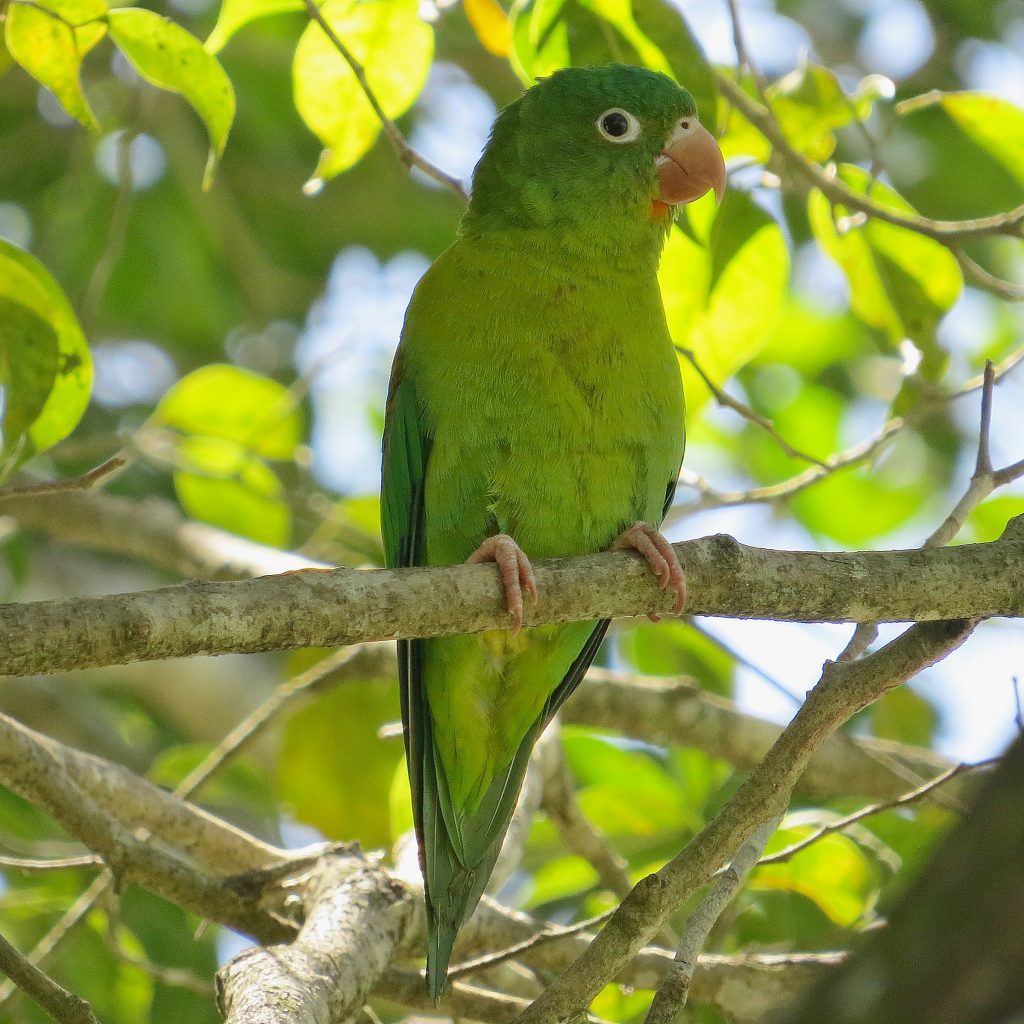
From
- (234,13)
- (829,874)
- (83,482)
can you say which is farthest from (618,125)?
(829,874)

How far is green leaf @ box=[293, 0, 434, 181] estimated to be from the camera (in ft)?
9.77

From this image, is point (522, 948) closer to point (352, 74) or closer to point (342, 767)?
point (342, 767)

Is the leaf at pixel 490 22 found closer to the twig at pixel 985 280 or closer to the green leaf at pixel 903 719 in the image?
the twig at pixel 985 280

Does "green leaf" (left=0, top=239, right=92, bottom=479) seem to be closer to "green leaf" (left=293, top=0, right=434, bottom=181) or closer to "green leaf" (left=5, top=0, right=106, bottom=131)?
"green leaf" (left=5, top=0, right=106, bottom=131)

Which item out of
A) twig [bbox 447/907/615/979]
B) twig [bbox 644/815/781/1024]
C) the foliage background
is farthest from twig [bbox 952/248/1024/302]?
twig [bbox 447/907/615/979]

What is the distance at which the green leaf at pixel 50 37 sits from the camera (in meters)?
2.48

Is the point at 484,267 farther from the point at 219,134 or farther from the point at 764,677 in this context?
the point at 764,677

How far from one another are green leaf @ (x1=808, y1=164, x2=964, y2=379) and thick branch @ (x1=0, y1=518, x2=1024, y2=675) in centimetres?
96

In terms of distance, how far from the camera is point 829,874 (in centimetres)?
313

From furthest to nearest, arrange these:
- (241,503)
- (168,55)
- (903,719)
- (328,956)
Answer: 1. (903,719)
2. (241,503)
3. (168,55)
4. (328,956)

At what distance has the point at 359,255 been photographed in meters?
6.77

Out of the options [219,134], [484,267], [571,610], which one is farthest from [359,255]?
[571,610]

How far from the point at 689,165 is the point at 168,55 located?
134cm

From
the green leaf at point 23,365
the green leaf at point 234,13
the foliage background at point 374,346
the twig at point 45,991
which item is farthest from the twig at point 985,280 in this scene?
the twig at point 45,991
